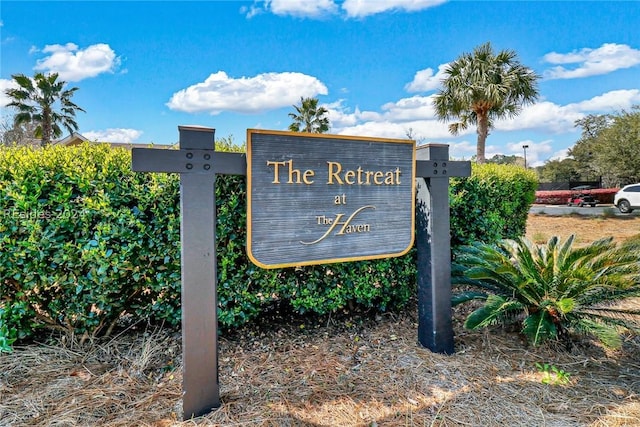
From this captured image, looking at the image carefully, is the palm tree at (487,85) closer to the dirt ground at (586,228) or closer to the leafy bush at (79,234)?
the dirt ground at (586,228)

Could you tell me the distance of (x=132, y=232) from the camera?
2246 mm

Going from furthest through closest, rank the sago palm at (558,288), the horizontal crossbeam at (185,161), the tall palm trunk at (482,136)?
the tall palm trunk at (482,136) → the sago palm at (558,288) → the horizontal crossbeam at (185,161)

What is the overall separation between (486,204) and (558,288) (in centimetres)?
149

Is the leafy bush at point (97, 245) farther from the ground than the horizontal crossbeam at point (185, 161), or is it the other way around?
the horizontal crossbeam at point (185, 161)

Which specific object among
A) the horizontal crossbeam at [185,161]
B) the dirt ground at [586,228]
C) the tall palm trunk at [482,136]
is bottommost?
the dirt ground at [586,228]

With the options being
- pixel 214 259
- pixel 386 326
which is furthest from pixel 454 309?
pixel 214 259

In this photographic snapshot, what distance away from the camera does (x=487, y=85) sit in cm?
1482

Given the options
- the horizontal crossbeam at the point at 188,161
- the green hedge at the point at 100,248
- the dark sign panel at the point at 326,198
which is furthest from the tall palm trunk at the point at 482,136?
the horizontal crossbeam at the point at 188,161

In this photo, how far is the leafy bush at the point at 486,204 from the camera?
3.58m

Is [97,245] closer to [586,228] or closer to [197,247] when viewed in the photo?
[197,247]

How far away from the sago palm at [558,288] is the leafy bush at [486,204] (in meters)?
0.70

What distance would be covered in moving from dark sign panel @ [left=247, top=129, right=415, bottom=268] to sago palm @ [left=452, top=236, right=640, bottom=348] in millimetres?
737

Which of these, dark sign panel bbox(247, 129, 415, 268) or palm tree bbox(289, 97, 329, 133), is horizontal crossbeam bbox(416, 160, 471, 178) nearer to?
dark sign panel bbox(247, 129, 415, 268)

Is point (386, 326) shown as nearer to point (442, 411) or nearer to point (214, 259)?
point (442, 411)
